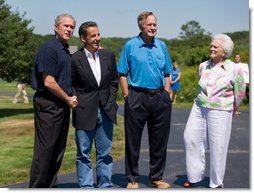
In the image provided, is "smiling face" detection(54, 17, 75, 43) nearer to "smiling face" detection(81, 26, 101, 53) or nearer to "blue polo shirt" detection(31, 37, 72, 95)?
"blue polo shirt" detection(31, 37, 72, 95)

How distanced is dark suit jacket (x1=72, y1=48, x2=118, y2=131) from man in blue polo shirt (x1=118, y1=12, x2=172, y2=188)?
0.28 m

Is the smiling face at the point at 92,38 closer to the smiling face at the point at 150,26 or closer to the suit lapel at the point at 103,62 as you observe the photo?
the suit lapel at the point at 103,62

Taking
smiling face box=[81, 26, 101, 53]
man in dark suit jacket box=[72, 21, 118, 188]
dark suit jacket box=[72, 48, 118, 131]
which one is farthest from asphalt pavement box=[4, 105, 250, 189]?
smiling face box=[81, 26, 101, 53]

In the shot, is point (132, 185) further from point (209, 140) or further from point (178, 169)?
point (178, 169)

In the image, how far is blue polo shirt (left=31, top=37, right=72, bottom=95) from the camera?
14.6 ft

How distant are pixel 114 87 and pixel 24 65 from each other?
832 centimetres

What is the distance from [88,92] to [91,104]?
12cm

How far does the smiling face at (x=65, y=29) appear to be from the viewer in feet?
14.9

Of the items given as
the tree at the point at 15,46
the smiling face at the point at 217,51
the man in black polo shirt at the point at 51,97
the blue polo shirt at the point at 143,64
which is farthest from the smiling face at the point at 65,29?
the tree at the point at 15,46

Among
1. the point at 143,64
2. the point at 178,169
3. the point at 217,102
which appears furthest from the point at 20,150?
the point at 217,102

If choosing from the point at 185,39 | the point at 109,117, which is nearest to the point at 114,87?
the point at 109,117

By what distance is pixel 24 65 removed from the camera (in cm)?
1284

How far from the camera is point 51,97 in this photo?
4.59m

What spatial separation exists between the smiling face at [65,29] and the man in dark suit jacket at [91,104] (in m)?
0.20
